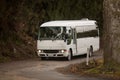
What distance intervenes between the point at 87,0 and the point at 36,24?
680cm

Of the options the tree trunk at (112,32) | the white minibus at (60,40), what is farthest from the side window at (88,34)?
the tree trunk at (112,32)

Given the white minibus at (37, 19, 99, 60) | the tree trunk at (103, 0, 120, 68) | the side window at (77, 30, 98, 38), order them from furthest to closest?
the side window at (77, 30, 98, 38), the white minibus at (37, 19, 99, 60), the tree trunk at (103, 0, 120, 68)

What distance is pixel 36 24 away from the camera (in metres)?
44.3

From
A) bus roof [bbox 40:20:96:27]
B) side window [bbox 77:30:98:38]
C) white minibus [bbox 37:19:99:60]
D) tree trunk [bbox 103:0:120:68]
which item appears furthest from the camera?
side window [bbox 77:30:98:38]

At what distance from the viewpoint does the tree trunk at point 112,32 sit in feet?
76.3

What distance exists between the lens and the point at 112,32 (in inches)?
924

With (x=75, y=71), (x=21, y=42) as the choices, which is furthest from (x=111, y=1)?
(x=21, y=42)

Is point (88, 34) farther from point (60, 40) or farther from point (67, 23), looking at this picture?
point (60, 40)

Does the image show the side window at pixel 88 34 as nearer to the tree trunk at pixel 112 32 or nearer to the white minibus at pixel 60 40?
the white minibus at pixel 60 40

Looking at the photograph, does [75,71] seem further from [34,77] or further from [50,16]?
[50,16]

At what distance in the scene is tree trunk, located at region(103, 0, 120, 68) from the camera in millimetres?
23258

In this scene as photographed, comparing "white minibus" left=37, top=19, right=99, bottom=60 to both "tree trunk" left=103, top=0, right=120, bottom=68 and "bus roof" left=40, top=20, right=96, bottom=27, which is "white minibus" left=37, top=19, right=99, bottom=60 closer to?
"bus roof" left=40, top=20, right=96, bottom=27

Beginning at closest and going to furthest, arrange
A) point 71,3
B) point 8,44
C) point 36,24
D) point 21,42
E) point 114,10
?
point 114,10, point 8,44, point 21,42, point 36,24, point 71,3

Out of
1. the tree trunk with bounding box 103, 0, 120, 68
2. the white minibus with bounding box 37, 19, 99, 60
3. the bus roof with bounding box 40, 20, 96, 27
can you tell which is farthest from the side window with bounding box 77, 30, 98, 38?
the tree trunk with bounding box 103, 0, 120, 68
